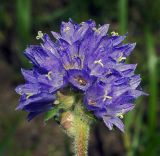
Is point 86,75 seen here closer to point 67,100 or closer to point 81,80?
point 81,80

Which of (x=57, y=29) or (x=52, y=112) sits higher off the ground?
(x=57, y=29)

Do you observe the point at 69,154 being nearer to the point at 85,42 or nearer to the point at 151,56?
the point at 151,56

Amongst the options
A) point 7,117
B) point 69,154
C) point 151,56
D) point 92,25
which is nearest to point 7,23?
point 7,117

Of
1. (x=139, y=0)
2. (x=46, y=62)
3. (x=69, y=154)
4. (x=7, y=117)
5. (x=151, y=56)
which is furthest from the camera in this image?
(x=139, y=0)

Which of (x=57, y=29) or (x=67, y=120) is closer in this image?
(x=67, y=120)

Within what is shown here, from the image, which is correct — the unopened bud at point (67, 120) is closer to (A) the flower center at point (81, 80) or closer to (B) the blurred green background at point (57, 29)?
(A) the flower center at point (81, 80)

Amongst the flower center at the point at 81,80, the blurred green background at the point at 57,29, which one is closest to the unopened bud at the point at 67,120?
the flower center at the point at 81,80

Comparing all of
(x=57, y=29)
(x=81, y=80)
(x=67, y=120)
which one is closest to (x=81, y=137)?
(x=67, y=120)
